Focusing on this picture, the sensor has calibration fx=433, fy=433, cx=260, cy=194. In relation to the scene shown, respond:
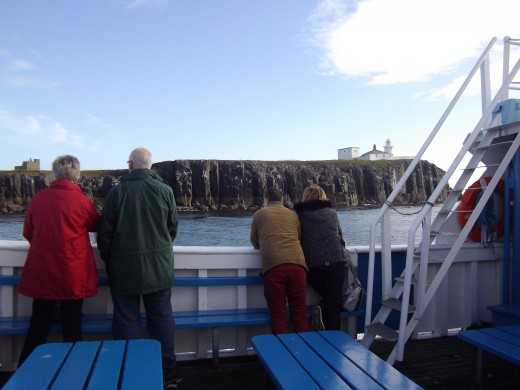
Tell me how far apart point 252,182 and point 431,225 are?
331 ft

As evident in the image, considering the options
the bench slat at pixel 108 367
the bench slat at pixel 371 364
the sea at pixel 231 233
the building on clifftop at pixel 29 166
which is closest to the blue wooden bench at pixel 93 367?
the bench slat at pixel 108 367

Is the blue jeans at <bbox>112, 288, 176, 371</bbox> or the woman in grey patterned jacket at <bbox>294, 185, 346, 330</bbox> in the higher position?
the woman in grey patterned jacket at <bbox>294, 185, 346, 330</bbox>

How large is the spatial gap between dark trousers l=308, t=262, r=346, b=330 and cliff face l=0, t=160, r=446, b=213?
3635 inches

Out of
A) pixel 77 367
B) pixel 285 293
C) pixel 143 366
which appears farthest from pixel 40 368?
pixel 285 293

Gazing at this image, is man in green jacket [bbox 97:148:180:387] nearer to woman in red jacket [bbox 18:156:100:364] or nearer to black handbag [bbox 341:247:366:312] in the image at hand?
woman in red jacket [bbox 18:156:100:364]

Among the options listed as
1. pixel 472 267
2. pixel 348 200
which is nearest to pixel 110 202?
A: pixel 472 267

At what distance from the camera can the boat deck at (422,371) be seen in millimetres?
3223

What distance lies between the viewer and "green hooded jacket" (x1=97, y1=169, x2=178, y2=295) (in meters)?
3.11

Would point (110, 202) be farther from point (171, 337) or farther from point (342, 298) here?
point (342, 298)

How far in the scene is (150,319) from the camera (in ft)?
10.8

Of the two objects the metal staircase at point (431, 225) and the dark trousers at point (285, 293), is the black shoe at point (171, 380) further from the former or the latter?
the metal staircase at point (431, 225)

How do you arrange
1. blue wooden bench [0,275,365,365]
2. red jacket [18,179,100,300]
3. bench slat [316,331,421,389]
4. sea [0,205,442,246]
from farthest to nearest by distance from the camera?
1. sea [0,205,442,246]
2. blue wooden bench [0,275,365,365]
3. red jacket [18,179,100,300]
4. bench slat [316,331,421,389]

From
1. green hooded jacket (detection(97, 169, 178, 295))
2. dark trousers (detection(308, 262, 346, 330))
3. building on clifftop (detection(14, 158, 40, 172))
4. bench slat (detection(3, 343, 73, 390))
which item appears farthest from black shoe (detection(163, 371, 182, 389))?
building on clifftop (detection(14, 158, 40, 172))

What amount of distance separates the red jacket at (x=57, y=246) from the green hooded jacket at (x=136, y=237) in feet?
0.52
